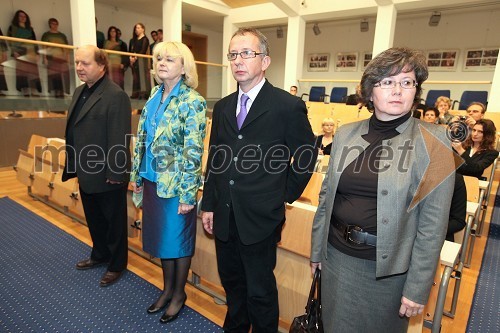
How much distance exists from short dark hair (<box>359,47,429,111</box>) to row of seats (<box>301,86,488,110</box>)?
699 centimetres

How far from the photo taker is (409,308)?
1.09m

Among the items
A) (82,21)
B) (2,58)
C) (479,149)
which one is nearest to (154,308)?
(479,149)

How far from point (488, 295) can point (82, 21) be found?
7.09 meters

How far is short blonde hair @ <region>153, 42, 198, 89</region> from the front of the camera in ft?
5.35

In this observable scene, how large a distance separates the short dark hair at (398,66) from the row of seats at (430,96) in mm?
6991

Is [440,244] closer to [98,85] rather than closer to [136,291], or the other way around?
[136,291]

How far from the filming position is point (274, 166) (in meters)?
1.40

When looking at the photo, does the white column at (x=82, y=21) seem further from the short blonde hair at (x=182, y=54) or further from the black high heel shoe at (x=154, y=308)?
the black high heel shoe at (x=154, y=308)

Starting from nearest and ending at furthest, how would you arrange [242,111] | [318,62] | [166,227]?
[242,111] → [166,227] → [318,62]

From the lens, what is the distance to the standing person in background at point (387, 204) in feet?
3.44

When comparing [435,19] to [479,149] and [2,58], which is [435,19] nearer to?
[479,149]

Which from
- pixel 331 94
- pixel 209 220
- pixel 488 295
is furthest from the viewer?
pixel 331 94

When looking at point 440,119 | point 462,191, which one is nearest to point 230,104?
point 462,191

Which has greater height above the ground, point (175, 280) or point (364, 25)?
point (364, 25)
